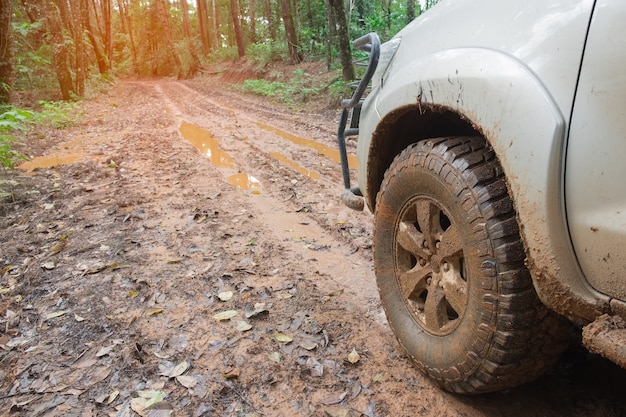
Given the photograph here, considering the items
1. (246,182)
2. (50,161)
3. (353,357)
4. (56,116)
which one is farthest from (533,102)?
(56,116)

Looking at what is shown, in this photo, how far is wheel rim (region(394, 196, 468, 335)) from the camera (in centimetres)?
178

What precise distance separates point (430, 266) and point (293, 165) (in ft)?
16.0

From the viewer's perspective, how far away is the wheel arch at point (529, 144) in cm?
131

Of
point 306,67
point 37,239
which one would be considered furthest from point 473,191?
point 306,67

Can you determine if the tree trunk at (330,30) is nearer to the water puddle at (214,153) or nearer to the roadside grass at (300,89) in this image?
the roadside grass at (300,89)

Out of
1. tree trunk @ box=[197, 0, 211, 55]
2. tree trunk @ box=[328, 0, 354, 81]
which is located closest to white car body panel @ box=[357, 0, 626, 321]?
tree trunk @ box=[328, 0, 354, 81]

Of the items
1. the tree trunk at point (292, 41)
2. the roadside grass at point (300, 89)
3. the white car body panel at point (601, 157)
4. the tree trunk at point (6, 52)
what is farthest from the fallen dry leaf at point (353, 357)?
the tree trunk at point (292, 41)

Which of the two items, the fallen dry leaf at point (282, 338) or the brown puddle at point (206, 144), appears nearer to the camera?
the fallen dry leaf at point (282, 338)

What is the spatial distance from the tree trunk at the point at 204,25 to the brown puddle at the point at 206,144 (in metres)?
27.0

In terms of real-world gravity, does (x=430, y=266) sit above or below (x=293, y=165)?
above

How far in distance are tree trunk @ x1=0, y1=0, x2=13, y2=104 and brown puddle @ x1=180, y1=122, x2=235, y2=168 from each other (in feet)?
14.3

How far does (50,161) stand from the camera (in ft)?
24.4

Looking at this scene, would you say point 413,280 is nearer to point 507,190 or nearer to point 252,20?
point 507,190

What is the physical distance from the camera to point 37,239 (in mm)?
4203
